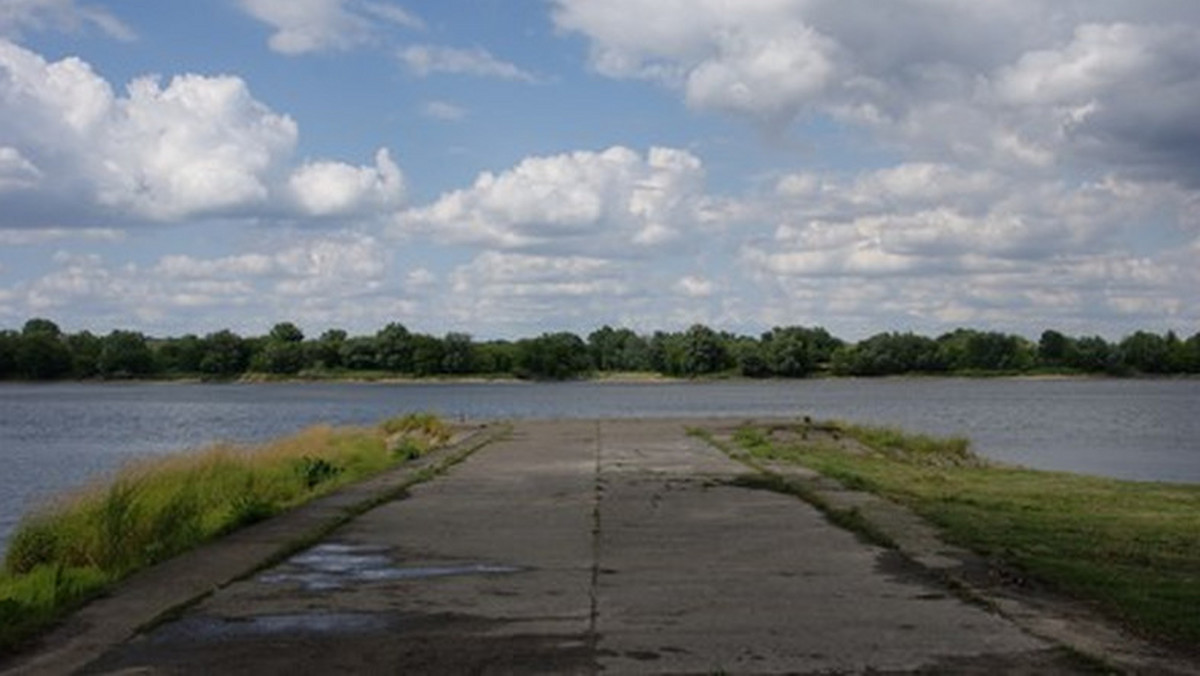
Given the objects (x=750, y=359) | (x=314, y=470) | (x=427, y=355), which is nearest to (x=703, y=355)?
(x=750, y=359)

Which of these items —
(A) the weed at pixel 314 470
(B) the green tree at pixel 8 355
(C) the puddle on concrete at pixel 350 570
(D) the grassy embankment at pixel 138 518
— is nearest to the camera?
(D) the grassy embankment at pixel 138 518

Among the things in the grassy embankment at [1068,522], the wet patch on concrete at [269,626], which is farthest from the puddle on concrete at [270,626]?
the grassy embankment at [1068,522]

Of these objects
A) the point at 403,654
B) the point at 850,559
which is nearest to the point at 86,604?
the point at 403,654

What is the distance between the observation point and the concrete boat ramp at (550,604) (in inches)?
322

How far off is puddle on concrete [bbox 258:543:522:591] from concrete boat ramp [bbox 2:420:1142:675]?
0.04 meters

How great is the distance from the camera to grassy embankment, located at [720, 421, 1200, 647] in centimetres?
1035

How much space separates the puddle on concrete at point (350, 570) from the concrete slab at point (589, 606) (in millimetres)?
29

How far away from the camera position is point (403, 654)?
8406 mm

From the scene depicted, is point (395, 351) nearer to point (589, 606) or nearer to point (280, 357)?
point (280, 357)

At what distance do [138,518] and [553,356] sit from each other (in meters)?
143

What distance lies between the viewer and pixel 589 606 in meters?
9.95

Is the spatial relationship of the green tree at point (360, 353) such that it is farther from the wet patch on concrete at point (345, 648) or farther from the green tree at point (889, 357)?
the wet patch on concrete at point (345, 648)

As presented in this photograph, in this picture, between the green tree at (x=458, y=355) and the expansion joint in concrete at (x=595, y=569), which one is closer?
the expansion joint in concrete at (x=595, y=569)

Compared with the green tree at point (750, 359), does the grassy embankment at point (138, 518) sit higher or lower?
lower
